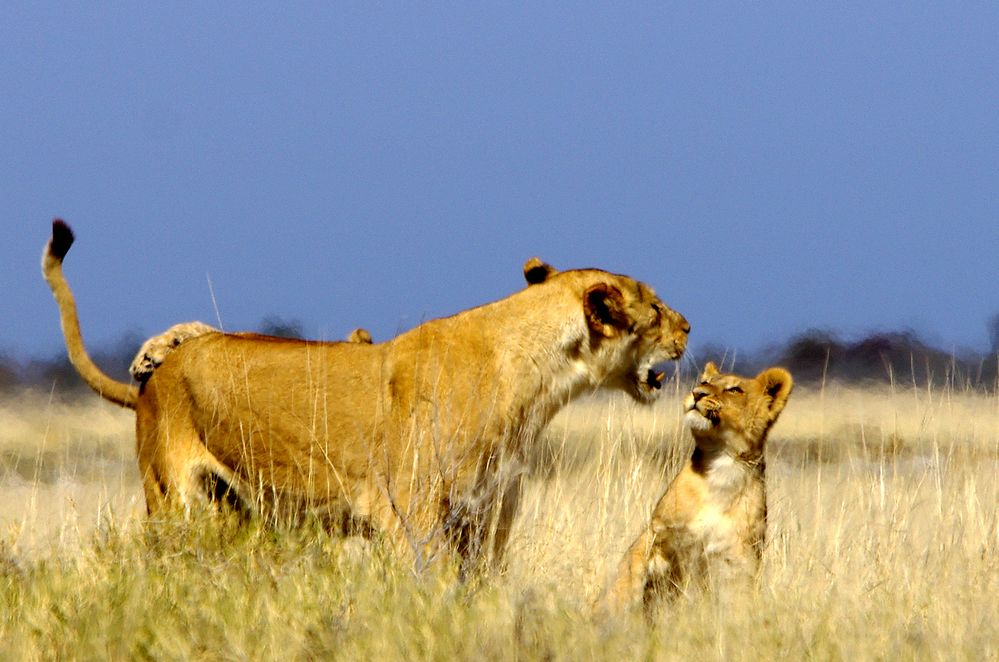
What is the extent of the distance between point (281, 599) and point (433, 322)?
5.15ft

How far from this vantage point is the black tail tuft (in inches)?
268

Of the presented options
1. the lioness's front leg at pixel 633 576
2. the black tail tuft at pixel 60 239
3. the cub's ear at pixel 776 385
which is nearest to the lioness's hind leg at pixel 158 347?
the black tail tuft at pixel 60 239

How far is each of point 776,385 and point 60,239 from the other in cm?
330

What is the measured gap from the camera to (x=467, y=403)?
560 cm

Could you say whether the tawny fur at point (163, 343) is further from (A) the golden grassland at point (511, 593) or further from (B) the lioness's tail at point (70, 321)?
(A) the golden grassland at point (511, 593)

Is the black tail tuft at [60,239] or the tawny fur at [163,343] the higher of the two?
the black tail tuft at [60,239]

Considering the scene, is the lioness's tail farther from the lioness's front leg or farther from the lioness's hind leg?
the lioness's front leg

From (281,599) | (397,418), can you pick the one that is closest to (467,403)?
(397,418)

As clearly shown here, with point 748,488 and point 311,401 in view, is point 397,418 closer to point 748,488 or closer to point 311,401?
point 311,401

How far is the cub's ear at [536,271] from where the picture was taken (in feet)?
20.2

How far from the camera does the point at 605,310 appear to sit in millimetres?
5812

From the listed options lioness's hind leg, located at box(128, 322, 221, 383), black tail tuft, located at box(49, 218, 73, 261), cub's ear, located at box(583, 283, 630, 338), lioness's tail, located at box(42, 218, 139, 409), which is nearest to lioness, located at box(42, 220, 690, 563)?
cub's ear, located at box(583, 283, 630, 338)

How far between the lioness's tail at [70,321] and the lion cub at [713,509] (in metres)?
2.58

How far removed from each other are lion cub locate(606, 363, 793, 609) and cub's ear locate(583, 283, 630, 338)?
41 cm
